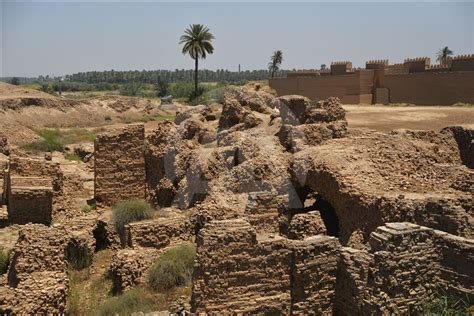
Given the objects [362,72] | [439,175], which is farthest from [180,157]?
[362,72]

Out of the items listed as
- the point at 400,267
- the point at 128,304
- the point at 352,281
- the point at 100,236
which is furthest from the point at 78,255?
the point at 400,267

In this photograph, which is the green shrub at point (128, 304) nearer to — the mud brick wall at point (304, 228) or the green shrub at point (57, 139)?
the mud brick wall at point (304, 228)

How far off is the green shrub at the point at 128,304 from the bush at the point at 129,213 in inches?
112

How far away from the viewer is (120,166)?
12273mm

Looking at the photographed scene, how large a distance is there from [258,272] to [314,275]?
30.4 inches

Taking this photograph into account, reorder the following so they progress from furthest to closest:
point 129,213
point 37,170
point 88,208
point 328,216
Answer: point 37,170 → point 88,208 → point 129,213 → point 328,216

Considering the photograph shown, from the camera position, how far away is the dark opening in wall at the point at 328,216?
33.6ft

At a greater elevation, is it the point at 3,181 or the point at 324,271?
the point at 3,181

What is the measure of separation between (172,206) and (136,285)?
11.0 feet

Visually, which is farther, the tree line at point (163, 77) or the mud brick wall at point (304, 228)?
the tree line at point (163, 77)

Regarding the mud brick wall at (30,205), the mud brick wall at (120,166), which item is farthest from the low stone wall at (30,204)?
the mud brick wall at (120,166)

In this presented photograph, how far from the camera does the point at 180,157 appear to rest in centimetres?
1227

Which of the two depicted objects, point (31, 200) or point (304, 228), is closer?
point (304, 228)

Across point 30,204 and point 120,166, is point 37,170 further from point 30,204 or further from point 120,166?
point 120,166
